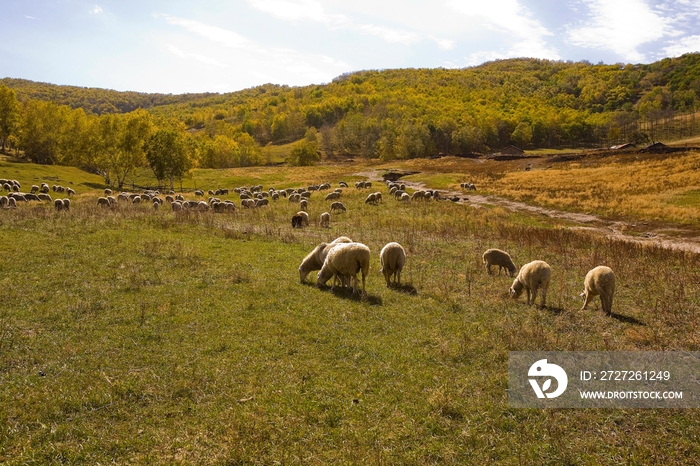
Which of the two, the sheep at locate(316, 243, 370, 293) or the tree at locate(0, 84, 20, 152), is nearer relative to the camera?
the sheep at locate(316, 243, 370, 293)

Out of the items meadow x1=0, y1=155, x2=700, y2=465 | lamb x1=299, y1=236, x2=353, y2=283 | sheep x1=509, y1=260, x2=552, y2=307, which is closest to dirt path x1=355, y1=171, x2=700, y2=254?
meadow x1=0, y1=155, x2=700, y2=465

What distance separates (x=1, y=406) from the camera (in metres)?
6.71

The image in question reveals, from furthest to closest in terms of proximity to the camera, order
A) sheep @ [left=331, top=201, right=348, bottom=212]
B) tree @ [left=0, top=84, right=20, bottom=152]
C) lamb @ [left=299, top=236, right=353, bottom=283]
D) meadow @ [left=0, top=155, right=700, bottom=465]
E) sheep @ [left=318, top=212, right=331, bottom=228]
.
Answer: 1. tree @ [left=0, top=84, right=20, bottom=152]
2. sheep @ [left=331, top=201, right=348, bottom=212]
3. sheep @ [left=318, top=212, right=331, bottom=228]
4. lamb @ [left=299, top=236, right=353, bottom=283]
5. meadow @ [left=0, top=155, right=700, bottom=465]

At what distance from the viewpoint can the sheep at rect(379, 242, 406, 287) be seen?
14539 millimetres

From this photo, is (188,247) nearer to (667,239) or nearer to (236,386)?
(236,386)

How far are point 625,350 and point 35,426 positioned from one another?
40.2 feet

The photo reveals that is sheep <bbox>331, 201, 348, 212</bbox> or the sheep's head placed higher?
sheep <bbox>331, 201, 348, 212</bbox>

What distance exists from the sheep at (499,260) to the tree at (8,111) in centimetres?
8941

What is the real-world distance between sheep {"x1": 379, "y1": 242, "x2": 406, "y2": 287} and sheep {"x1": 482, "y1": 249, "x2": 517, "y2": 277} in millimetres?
4964

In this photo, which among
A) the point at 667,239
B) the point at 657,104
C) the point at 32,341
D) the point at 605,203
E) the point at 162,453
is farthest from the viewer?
the point at 657,104

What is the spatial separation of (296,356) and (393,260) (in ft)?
21.8

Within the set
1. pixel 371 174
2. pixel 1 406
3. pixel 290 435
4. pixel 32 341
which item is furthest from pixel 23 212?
pixel 371 174

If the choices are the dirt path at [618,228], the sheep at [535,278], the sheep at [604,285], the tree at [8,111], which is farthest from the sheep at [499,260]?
the tree at [8,111]

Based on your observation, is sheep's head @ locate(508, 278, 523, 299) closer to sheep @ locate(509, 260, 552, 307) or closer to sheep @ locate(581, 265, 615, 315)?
sheep @ locate(509, 260, 552, 307)
